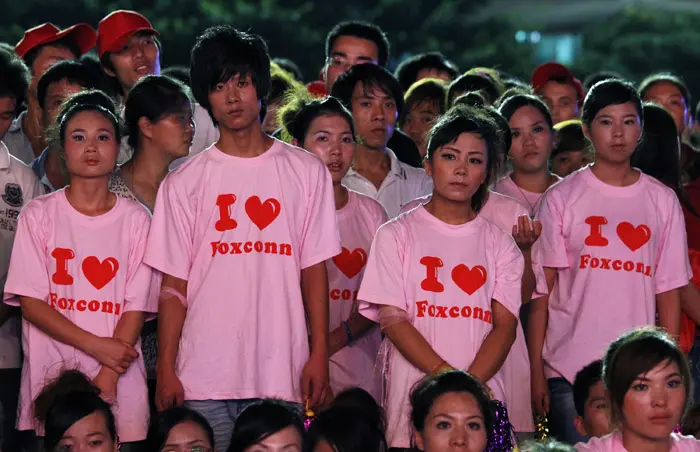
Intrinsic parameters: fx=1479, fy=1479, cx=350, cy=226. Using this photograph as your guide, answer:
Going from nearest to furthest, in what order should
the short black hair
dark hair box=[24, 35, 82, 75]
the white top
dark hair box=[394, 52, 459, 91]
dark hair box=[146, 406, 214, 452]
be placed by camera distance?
dark hair box=[146, 406, 214, 452], the short black hair, the white top, dark hair box=[24, 35, 82, 75], dark hair box=[394, 52, 459, 91]

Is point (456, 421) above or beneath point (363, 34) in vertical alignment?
beneath

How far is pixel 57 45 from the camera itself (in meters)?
7.68

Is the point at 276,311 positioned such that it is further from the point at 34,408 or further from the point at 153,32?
the point at 153,32

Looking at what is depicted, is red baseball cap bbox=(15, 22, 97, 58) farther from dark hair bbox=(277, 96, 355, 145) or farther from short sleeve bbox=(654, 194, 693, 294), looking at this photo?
short sleeve bbox=(654, 194, 693, 294)

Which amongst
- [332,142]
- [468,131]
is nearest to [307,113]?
[332,142]

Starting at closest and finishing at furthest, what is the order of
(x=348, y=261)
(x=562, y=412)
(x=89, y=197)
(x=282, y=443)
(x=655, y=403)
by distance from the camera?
1. (x=655, y=403)
2. (x=282, y=443)
3. (x=89, y=197)
4. (x=562, y=412)
5. (x=348, y=261)

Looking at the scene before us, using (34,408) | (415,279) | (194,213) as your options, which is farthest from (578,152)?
(34,408)

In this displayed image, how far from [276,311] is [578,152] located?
8.32 ft

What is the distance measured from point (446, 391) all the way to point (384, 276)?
1.72 feet

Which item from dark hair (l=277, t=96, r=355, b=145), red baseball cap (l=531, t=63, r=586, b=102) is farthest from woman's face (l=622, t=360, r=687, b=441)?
red baseball cap (l=531, t=63, r=586, b=102)

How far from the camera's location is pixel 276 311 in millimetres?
5266

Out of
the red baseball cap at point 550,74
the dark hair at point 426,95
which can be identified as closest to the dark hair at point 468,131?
the dark hair at point 426,95

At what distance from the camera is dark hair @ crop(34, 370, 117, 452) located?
210 inches

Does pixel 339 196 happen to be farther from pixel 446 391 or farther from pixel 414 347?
pixel 446 391
